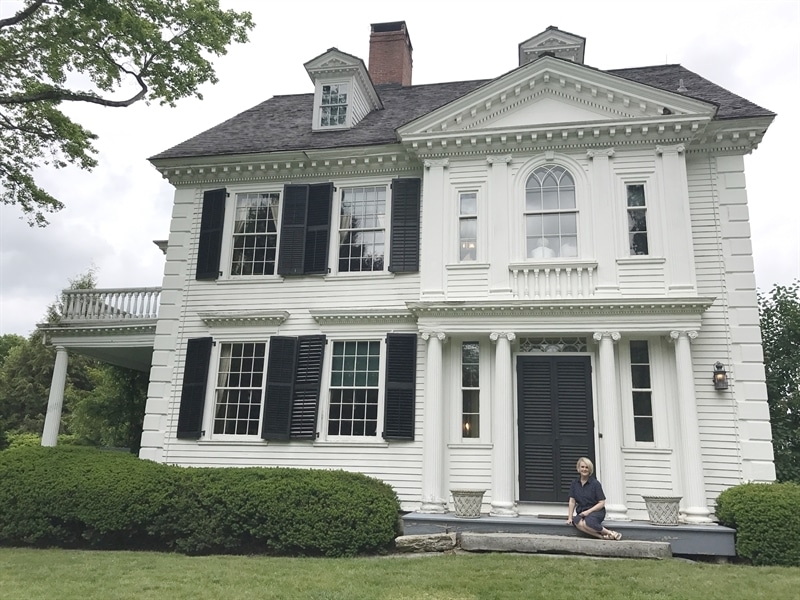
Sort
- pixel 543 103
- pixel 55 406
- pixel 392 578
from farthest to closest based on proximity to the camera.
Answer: pixel 55 406 < pixel 543 103 < pixel 392 578

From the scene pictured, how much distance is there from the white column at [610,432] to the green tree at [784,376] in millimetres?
6067

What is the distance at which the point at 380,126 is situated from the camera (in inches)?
558

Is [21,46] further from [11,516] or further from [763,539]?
[763,539]

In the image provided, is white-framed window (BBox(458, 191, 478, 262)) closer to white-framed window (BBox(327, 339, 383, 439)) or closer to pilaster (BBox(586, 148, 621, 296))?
pilaster (BBox(586, 148, 621, 296))

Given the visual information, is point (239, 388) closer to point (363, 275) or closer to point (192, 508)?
point (192, 508)

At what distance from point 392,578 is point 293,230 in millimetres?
7887

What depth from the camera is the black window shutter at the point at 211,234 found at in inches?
528

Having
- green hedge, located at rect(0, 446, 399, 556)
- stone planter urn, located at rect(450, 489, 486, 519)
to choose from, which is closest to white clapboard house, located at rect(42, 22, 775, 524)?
stone planter urn, located at rect(450, 489, 486, 519)

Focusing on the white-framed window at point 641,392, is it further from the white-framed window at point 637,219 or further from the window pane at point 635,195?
the window pane at point 635,195

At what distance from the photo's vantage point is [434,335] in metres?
11.4

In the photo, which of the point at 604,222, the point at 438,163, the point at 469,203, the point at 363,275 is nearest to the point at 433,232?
the point at 469,203

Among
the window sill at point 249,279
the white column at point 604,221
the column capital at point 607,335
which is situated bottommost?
the column capital at point 607,335

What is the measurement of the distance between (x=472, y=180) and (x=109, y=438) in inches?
770

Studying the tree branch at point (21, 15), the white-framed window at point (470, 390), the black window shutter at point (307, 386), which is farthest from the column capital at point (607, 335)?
the tree branch at point (21, 15)
